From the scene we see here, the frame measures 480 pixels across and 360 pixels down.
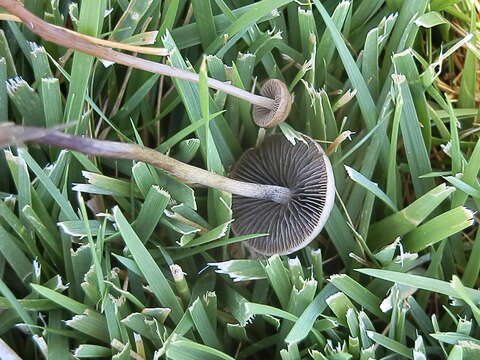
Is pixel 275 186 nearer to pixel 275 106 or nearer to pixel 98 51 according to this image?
pixel 275 106

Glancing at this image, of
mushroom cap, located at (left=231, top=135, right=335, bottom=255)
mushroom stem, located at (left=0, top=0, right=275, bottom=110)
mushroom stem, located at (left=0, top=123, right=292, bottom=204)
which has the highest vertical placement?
mushroom stem, located at (left=0, top=0, right=275, bottom=110)

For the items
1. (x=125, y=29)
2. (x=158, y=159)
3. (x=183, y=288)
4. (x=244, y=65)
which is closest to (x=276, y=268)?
(x=183, y=288)

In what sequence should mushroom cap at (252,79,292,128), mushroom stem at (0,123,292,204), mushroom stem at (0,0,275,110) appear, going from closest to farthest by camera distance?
mushroom stem at (0,123,292,204) < mushroom stem at (0,0,275,110) < mushroom cap at (252,79,292,128)

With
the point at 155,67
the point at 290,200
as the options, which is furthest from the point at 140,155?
the point at 290,200

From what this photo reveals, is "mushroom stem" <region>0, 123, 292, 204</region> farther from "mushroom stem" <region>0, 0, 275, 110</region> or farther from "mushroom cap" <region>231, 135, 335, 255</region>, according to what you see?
"mushroom stem" <region>0, 0, 275, 110</region>

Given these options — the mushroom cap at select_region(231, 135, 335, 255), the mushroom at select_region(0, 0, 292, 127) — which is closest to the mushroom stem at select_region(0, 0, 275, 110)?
the mushroom at select_region(0, 0, 292, 127)

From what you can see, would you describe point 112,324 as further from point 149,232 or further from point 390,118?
point 390,118
